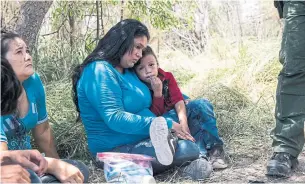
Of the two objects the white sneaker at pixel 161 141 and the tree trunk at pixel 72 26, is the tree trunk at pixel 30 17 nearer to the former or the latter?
the tree trunk at pixel 72 26

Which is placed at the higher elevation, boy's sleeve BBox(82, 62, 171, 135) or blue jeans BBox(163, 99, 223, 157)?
boy's sleeve BBox(82, 62, 171, 135)

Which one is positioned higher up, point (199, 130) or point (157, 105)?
point (157, 105)

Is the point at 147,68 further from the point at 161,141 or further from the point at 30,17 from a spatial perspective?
the point at 30,17

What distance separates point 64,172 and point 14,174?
0.39 m

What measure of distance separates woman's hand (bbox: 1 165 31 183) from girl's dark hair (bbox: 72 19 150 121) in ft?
3.76

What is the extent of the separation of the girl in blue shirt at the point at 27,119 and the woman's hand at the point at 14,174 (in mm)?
257

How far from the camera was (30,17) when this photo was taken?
436cm

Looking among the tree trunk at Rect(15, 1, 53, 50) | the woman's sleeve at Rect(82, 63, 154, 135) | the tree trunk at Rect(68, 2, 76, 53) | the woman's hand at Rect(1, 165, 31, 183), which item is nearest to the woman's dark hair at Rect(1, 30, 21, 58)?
the woman's sleeve at Rect(82, 63, 154, 135)

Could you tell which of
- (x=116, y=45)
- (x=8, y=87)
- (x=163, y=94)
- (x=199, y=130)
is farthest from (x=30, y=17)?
(x=8, y=87)

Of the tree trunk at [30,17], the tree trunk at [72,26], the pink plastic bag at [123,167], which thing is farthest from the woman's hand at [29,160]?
the tree trunk at [72,26]

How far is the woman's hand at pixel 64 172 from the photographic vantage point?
102 inches

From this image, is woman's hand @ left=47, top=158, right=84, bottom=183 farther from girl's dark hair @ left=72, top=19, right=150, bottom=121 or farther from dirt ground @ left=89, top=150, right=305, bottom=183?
girl's dark hair @ left=72, top=19, right=150, bottom=121

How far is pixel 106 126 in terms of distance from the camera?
3299 mm

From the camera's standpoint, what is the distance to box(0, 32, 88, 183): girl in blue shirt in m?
2.61
